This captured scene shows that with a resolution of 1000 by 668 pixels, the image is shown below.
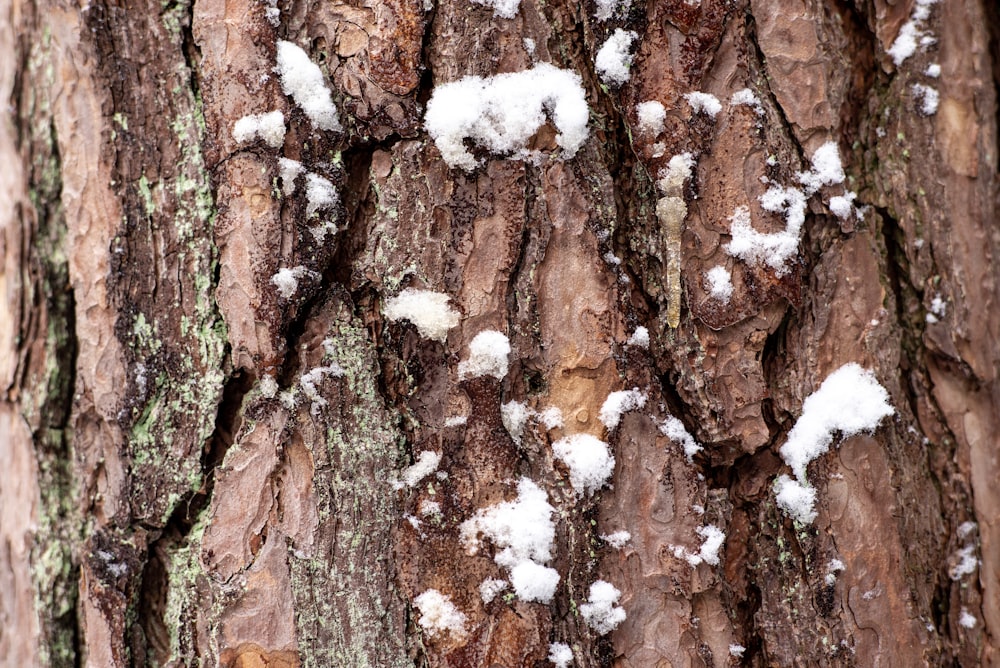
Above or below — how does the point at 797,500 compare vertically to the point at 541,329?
below

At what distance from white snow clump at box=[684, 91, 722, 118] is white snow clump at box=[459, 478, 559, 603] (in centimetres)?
53

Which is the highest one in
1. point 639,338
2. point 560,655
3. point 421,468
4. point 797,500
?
Result: point 639,338

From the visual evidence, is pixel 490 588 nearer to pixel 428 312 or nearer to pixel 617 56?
pixel 428 312

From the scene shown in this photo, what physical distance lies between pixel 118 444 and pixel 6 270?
1.15ft

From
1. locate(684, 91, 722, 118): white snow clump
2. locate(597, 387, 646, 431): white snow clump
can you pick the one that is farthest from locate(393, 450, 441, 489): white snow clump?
locate(684, 91, 722, 118): white snow clump

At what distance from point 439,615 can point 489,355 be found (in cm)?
34

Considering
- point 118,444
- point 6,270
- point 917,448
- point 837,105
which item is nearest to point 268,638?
point 118,444

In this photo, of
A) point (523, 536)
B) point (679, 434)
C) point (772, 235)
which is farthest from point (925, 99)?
point (523, 536)

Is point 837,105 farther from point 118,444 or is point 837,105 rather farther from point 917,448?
point 118,444

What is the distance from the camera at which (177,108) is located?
0.89 metres

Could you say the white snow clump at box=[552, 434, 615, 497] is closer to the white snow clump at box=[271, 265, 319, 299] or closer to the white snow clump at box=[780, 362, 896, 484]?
the white snow clump at box=[780, 362, 896, 484]

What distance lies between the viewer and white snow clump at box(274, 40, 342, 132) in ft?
2.77

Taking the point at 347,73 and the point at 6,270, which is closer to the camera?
the point at 347,73

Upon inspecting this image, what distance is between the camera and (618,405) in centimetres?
85
